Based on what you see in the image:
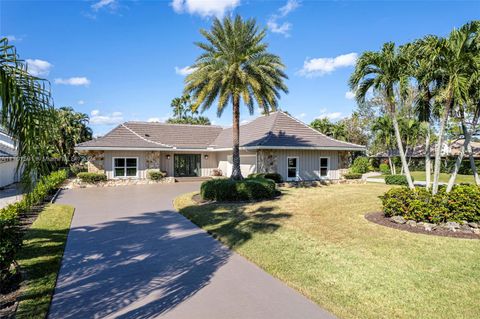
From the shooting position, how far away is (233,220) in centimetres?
1059

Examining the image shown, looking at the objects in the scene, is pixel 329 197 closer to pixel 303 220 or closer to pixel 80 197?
pixel 303 220

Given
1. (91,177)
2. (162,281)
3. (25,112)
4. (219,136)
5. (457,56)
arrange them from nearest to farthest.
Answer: (25,112), (162,281), (457,56), (91,177), (219,136)

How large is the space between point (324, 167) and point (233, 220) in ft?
50.0

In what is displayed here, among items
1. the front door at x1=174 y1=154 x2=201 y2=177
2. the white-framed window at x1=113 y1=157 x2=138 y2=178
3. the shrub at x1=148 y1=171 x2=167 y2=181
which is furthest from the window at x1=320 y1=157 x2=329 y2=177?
the white-framed window at x1=113 y1=157 x2=138 y2=178

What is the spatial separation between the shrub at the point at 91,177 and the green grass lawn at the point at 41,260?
10601 millimetres

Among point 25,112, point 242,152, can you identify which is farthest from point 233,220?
point 242,152

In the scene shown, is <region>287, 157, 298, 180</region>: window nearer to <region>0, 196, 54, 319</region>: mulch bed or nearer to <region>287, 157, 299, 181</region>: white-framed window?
<region>287, 157, 299, 181</region>: white-framed window

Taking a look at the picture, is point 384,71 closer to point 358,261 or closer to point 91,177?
point 358,261

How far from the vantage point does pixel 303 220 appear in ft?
34.9

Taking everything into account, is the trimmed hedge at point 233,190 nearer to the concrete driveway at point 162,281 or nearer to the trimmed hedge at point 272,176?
the concrete driveway at point 162,281

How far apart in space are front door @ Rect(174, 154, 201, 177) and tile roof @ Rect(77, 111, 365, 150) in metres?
1.11

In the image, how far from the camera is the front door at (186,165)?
2773 centimetres

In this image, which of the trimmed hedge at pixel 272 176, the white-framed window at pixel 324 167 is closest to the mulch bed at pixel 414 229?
the trimmed hedge at pixel 272 176

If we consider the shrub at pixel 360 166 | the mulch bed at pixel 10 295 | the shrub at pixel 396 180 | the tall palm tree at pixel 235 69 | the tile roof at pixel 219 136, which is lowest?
the mulch bed at pixel 10 295
